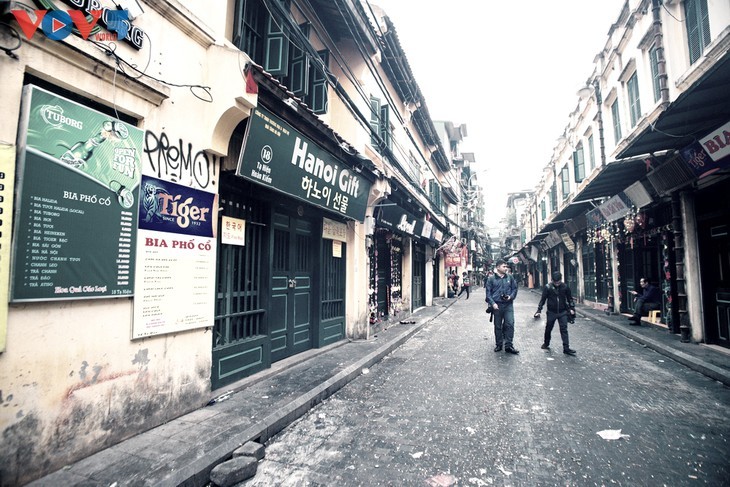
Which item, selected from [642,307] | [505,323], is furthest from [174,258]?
[642,307]

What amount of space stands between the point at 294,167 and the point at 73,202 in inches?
135

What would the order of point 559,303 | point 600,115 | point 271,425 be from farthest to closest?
point 600,115, point 559,303, point 271,425

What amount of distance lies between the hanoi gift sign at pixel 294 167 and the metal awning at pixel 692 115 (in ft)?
19.7

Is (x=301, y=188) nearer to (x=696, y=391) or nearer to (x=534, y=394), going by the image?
(x=534, y=394)

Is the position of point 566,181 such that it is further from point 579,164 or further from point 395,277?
point 395,277

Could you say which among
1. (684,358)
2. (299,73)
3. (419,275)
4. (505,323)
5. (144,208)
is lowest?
(684,358)

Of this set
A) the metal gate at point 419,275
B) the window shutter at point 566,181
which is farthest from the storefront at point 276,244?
the window shutter at point 566,181

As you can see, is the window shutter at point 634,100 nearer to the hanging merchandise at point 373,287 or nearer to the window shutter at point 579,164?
the window shutter at point 579,164

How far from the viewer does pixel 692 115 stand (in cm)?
675

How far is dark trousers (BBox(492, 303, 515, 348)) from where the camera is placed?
27.1 feet

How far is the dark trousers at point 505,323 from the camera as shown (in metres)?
8.27

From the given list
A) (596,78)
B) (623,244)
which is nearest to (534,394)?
(623,244)

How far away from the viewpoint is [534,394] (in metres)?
5.40

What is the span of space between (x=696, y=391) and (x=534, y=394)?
258 cm
